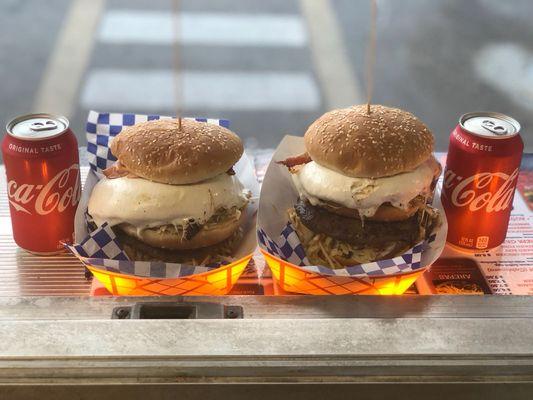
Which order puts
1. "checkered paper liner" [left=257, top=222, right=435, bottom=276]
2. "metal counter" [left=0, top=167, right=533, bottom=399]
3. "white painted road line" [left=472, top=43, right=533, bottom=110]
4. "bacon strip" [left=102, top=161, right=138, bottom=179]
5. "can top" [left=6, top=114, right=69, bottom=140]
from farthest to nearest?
"white painted road line" [left=472, top=43, right=533, bottom=110] → "bacon strip" [left=102, top=161, right=138, bottom=179] → "can top" [left=6, top=114, right=69, bottom=140] → "checkered paper liner" [left=257, top=222, right=435, bottom=276] → "metal counter" [left=0, top=167, right=533, bottom=399]

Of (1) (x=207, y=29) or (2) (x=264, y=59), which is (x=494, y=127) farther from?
(1) (x=207, y=29)

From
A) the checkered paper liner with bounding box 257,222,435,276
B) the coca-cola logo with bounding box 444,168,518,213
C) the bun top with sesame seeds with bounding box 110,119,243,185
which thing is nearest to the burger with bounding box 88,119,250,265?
the bun top with sesame seeds with bounding box 110,119,243,185

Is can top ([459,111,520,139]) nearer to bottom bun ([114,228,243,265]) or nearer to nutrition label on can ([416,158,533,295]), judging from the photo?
nutrition label on can ([416,158,533,295])

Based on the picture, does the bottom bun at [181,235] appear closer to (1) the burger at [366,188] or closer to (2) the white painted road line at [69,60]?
(1) the burger at [366,188]

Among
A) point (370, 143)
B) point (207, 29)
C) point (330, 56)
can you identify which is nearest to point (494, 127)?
point (370, 143)

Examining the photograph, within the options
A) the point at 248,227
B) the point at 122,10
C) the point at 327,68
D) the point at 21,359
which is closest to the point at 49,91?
the point at 122,10
